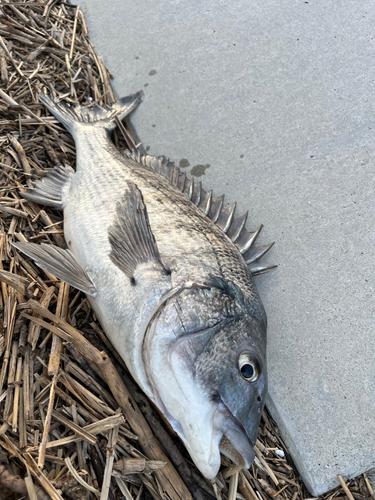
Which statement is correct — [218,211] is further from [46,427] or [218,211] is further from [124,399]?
[46,427]

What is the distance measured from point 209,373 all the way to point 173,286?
1.43 feet

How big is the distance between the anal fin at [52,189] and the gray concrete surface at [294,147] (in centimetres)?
81

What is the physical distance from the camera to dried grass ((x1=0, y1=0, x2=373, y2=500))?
5.45ft

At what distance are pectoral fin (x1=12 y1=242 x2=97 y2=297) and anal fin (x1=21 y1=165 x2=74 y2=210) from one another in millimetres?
564

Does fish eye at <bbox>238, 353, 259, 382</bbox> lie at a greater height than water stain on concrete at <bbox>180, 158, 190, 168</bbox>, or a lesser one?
lesser

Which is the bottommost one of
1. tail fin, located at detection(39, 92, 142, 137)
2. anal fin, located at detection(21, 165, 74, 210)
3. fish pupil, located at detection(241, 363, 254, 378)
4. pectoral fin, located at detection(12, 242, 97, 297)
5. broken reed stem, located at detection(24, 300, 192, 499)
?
broken reed stem, located at detection(24, 300, 192, 499)

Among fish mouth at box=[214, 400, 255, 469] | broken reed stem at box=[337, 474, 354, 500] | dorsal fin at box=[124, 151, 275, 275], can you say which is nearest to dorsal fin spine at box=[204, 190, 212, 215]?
dorsal fin at box=[124, 151, 275, 275]

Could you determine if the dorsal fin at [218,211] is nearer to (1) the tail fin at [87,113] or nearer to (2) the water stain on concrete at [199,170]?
(2) the water stain on concrete at [199,170]

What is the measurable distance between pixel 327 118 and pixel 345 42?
2.84 ft

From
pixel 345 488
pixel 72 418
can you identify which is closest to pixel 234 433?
pixel 72 418

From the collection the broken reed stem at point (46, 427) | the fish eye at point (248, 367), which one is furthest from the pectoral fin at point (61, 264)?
the fish eye at point (248, 367)

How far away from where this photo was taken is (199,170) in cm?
301

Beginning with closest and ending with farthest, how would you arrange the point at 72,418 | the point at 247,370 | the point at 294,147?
the point at 247,370 → the point at 72,418 → the point at 294,147

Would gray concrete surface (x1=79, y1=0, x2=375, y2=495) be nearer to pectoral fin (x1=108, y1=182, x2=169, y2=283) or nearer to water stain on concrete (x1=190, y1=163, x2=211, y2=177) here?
water stain on concrete (x1=190, y1=163, x2=211, y2=177)
